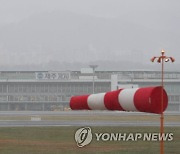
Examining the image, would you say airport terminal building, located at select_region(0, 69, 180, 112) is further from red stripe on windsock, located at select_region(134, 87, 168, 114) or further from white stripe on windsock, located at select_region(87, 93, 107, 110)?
red stripe on windsock, located at select_region(134, 87, 168, 114)

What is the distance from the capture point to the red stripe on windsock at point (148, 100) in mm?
11344

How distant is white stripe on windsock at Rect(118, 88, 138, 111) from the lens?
39.3ft

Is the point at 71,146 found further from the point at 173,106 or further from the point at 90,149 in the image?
the point at 173,106

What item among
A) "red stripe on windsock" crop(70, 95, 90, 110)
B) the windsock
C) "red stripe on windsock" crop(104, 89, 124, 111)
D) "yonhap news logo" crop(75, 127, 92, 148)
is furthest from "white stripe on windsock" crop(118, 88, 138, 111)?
"yonhap news logo" crop(75, 127, 92, 148)

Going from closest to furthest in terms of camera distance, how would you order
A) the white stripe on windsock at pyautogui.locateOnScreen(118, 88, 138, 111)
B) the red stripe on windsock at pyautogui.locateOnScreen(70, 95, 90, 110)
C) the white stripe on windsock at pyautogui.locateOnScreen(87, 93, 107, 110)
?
1. the white stripe on windsock at pyautogui.locateOnScreen(118, 88, 138, 111)
2. the white stripe on windsock at pyautogui.locateOnScreen(87, 93, 107, 110)
3. the red stripe on windsock at pyautogui.locateOnScreen(70, 95, 90, 110)

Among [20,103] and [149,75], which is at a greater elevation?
[149,75]

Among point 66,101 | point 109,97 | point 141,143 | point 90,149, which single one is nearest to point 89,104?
point 109,97

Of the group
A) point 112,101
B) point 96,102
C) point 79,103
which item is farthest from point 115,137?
point 112,101

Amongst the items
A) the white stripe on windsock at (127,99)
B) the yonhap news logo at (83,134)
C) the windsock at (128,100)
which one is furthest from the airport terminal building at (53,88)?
the white stripe on windsock at (127,99)

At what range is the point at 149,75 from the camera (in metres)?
126

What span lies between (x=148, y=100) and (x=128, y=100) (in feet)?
2.98

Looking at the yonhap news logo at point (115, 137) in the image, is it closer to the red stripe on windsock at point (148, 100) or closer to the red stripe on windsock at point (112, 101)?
the red stripe on windsock at point (112, 101)

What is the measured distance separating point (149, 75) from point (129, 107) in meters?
115

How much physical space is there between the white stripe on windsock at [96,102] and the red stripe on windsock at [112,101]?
0.20 meters
